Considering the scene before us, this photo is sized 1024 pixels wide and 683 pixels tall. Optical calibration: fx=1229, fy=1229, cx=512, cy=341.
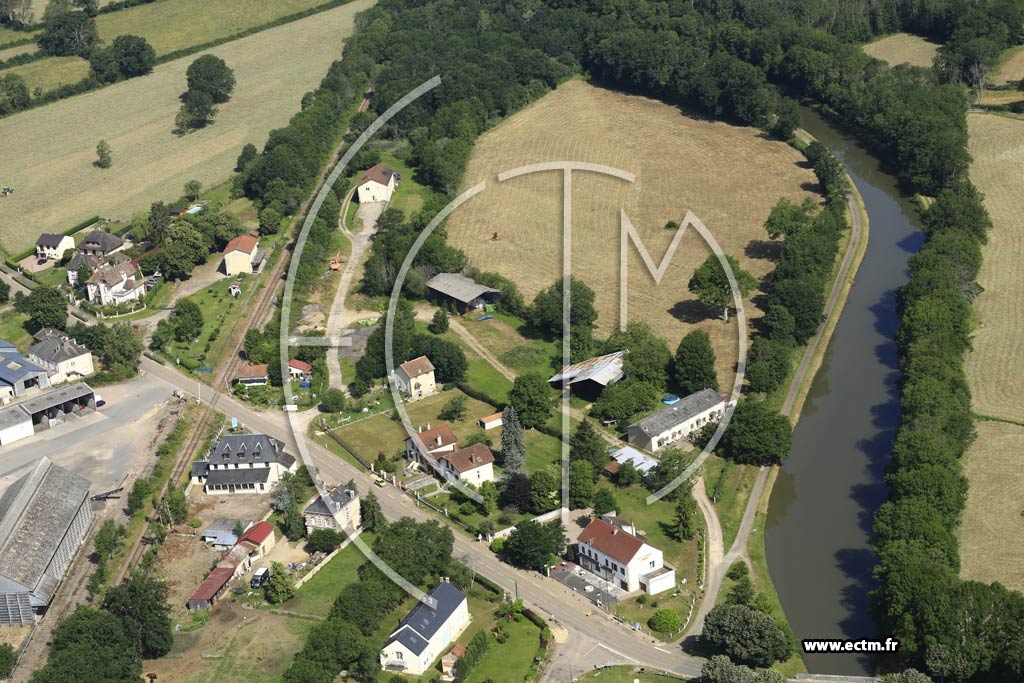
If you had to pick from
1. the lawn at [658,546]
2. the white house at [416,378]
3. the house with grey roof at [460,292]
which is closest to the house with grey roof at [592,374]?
the white house at [416,378]

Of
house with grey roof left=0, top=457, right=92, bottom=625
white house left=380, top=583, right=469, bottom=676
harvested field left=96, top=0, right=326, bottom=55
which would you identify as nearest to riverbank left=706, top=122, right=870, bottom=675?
white house left=380, top=583, right=469, bottom=676

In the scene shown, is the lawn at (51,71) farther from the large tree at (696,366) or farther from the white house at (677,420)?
the white house at (677,420)

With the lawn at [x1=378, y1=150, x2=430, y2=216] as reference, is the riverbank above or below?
below

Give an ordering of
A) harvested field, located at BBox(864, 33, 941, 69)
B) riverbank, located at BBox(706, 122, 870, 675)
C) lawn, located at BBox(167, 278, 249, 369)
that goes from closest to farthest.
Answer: riverbank, located at BBox(706, 122, 870, 675) → lawn, located at BBox(167, 278, 249, 369) → harvested field, located at BBox(864, 33, 941, 69)

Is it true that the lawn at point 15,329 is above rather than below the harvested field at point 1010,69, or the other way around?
above

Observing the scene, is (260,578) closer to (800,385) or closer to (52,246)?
(800,385)

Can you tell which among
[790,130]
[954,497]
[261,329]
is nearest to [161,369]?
[261,329]

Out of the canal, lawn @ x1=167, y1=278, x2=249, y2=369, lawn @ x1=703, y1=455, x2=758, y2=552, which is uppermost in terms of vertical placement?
lawn @ x1=167, y1=278, x2=249, y2=369

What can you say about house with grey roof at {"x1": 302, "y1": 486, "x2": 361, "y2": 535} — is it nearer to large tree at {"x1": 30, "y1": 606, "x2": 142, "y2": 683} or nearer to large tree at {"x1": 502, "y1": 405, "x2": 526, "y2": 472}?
large tree at {"x1": 502, "y1": 405, "x2": 526, "y2": 472}
